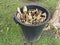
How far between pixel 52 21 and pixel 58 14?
25cm

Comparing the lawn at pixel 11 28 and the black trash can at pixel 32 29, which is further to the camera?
the lawn at pixel 11 28

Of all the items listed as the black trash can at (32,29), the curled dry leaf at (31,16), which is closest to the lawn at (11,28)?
the black trash can at (32,29)

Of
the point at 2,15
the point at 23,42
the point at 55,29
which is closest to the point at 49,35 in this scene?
the point at 55,29

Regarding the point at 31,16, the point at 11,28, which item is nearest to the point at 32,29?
the point at 31,16

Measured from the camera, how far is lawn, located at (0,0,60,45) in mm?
3373

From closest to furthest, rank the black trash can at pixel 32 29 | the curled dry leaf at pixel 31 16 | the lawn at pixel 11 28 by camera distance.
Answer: the black trash can at pixel 32 29 → the curled dry leaf at pixel 31 16 → the lawn at pixel 11 28

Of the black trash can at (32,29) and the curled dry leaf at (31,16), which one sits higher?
the curled dry leaf at (31,16)

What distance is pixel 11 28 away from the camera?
3617mm

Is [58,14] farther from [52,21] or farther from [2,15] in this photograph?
[2,15]

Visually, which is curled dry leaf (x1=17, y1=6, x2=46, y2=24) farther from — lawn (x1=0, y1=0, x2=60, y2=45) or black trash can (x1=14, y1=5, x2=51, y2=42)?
lawn (x1=0, y1=0, x2=60, y2=45)

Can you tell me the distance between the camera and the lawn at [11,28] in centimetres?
337

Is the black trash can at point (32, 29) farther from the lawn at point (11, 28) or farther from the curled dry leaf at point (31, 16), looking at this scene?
the lawn at point (11, 28)

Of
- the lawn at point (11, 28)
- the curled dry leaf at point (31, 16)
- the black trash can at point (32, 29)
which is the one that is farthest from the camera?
the lawn at point (11, 28)

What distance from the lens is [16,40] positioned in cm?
339
